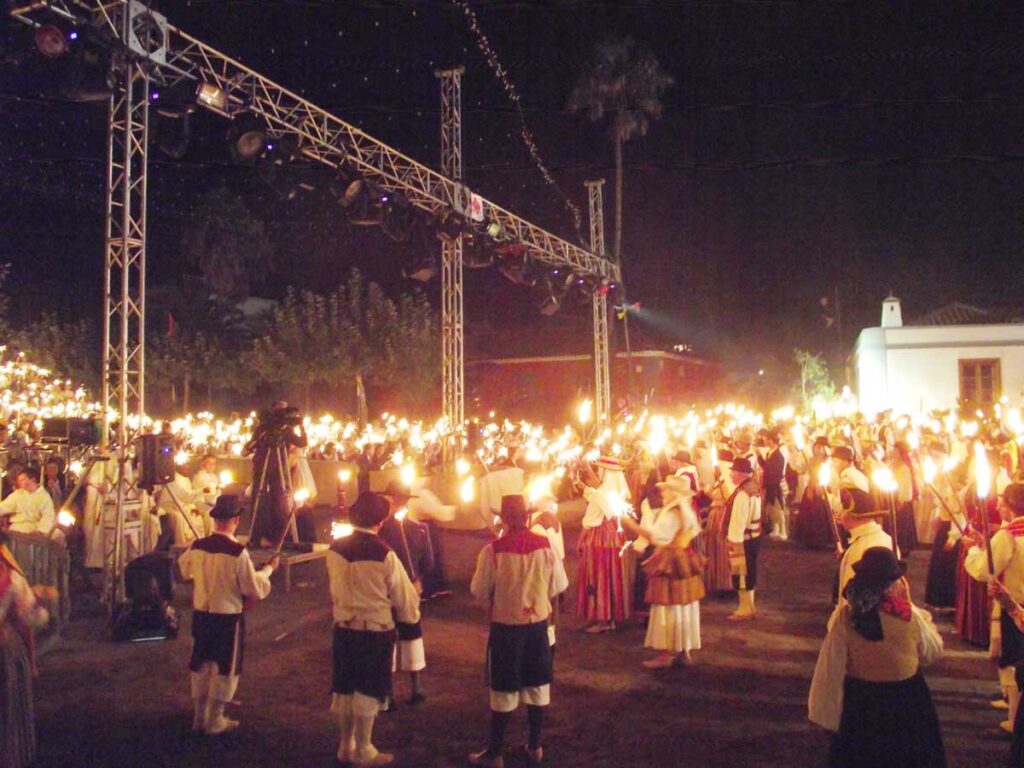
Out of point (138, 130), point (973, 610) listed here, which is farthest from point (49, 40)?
point (973, 610)

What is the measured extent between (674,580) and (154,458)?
5430 mm

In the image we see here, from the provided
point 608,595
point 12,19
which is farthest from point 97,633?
point 12,19

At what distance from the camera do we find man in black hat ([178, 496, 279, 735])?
5.96 metres

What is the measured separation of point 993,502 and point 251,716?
22.2 ft

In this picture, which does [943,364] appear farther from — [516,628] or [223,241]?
[516,628]

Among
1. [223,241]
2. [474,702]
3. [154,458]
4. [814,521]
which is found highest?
[223,241]

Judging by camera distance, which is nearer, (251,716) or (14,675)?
(14,675)

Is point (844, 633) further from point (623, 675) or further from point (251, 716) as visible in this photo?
point (251, 716)

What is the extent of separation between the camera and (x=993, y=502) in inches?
313

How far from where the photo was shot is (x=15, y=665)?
16.0ft

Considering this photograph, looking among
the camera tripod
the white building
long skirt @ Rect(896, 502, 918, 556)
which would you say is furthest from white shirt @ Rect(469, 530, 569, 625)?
the white building

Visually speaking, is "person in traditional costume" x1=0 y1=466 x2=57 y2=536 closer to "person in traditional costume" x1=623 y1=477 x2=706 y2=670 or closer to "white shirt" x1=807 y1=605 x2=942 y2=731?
"person in traditional costume" x1=623 y1=477 x2=706 y2=670

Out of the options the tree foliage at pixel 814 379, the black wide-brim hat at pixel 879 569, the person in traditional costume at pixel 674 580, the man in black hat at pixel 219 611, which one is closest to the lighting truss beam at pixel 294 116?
the man in black hat at pixel 219 611

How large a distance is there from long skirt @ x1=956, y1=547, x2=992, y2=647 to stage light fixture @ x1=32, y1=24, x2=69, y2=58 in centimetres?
958
